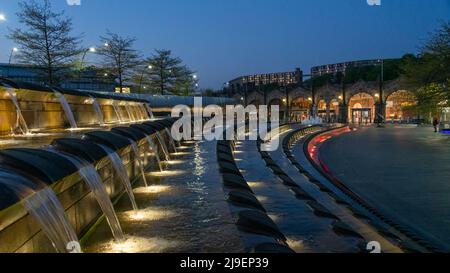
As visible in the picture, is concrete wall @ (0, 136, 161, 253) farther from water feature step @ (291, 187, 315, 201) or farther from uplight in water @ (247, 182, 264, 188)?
water feature step @ (291, 187, 315, 201)

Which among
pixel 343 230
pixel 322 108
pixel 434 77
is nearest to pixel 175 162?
pixel 343 230

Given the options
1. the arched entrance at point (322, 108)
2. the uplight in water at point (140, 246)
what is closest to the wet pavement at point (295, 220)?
the uplight in water at point (140, 246)

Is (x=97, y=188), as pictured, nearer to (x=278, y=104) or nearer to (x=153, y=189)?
(x=153, y=189)

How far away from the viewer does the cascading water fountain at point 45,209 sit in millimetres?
4375

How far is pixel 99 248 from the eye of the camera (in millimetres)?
5828

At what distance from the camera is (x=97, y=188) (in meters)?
6.93

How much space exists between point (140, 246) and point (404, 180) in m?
13.0

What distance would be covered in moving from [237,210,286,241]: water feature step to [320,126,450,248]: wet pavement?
14.4ft

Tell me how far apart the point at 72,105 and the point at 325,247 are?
43.8ft

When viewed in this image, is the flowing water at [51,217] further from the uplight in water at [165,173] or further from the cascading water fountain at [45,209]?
the uplight in water at [165,173]

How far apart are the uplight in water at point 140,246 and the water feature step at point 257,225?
110 centimetres

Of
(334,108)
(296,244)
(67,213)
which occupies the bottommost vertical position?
(296,244)
